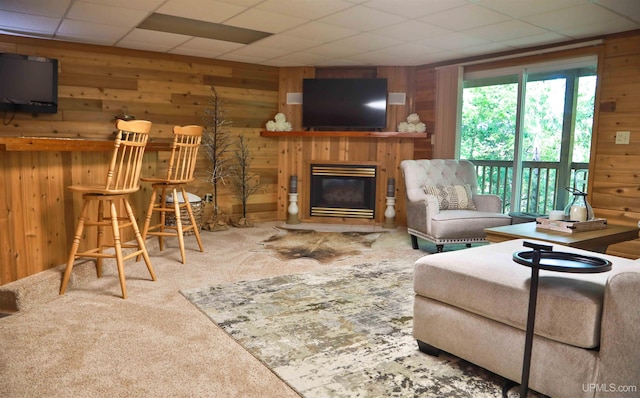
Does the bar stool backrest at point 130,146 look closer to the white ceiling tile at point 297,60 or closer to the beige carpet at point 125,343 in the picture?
the beige carpet at point 125,343

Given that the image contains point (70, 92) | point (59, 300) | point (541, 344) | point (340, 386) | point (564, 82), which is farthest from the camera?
point (564, 82)

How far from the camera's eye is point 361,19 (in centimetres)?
386

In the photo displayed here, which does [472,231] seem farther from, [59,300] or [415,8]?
[59,300]

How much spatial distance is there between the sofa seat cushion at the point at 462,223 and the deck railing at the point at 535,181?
1018 mm

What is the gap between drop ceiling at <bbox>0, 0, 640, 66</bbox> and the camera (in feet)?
11.5

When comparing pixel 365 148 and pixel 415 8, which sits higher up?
pixel 415 8

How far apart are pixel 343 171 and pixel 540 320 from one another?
14.9ft

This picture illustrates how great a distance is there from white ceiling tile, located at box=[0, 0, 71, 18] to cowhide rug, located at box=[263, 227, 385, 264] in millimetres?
2723

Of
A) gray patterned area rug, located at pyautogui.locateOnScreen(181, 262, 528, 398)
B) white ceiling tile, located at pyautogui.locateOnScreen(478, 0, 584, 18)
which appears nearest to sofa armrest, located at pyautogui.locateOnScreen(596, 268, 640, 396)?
gray patterned area rug, located at pyautogui.locateOnScreen(181, 262, 528, 398)

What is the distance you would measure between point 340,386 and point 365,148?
14.9 ft

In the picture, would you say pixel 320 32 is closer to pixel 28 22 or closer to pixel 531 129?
pixel 28 22

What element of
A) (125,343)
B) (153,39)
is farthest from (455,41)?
(125,343)

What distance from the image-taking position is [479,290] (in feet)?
6.04

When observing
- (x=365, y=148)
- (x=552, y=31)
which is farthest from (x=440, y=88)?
(x=552, y=31)
